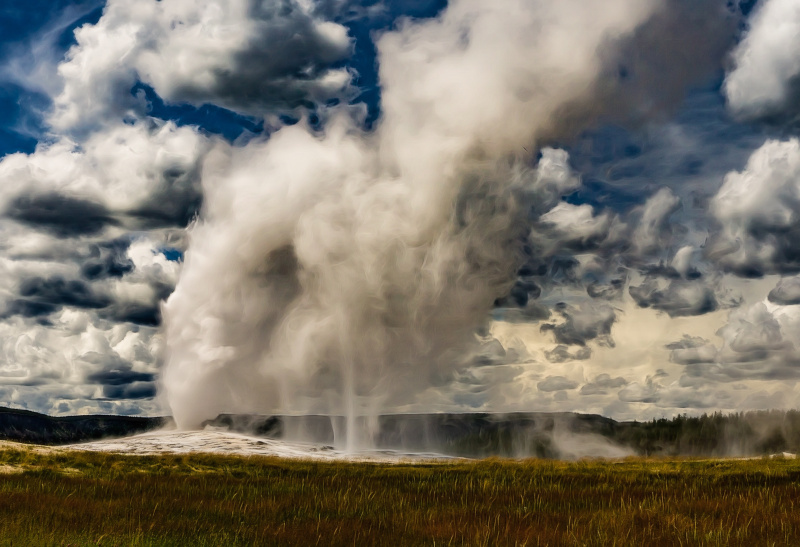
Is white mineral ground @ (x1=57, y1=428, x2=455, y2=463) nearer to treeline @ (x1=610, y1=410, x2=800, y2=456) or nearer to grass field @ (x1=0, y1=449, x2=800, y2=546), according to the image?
grass field @ (x1=0, y1=449, x2=800, y2=546)

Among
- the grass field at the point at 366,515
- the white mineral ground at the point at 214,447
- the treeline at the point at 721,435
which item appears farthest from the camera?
the treeline at the point at 721,435

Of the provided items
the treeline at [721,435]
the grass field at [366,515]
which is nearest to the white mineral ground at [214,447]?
the grass field at [366,515]

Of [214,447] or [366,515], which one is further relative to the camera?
[214,447]

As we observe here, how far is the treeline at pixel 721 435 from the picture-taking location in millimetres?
153375

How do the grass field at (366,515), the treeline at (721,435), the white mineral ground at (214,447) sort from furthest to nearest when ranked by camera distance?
the treeline at (721,435) < the white mineral ground at (214,447) < the grass field at (366,515)

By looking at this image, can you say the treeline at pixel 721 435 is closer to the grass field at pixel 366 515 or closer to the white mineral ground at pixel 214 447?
the white mineral ground at pixel 214 447

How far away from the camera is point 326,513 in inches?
500

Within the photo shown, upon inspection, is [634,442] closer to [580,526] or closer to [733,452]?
[733,452]

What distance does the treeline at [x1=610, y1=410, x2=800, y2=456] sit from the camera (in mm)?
153375

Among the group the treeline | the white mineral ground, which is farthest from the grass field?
the treeline

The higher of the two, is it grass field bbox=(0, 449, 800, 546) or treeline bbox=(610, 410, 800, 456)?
grass field bbox=(0, 449, 800, 546)

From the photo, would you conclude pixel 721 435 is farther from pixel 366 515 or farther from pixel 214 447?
pixel 366 515

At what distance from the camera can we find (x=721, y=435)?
6112 inches

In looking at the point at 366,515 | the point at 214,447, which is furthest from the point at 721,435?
the point at 366,515
